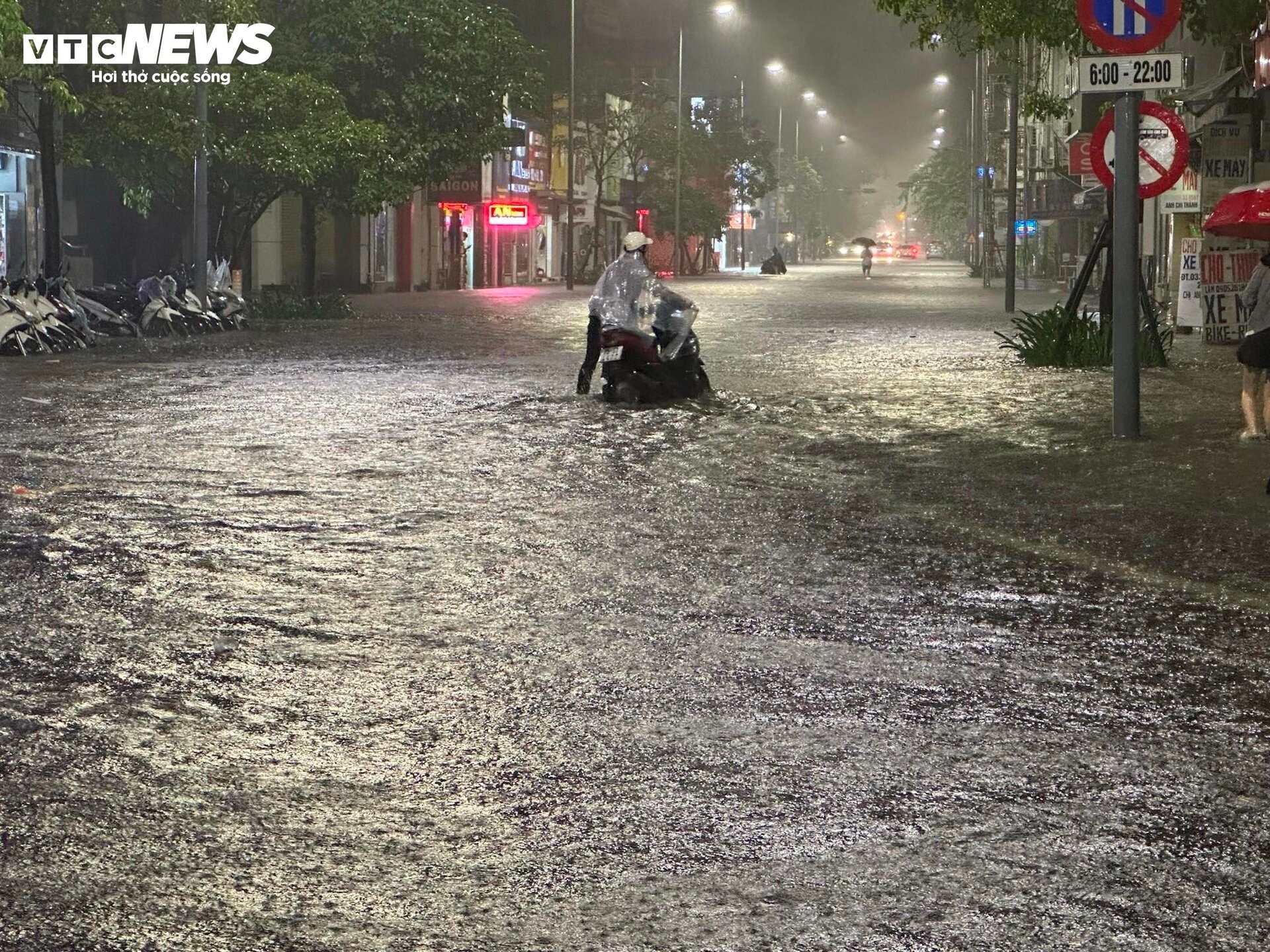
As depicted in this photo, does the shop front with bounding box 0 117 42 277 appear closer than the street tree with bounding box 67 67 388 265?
No

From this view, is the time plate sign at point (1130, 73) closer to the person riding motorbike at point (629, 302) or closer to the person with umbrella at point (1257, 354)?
the person with umbrella at point (1257, 354)

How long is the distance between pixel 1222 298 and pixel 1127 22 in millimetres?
14653

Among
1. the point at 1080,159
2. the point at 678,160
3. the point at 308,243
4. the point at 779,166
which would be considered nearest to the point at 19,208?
the point at 308,243

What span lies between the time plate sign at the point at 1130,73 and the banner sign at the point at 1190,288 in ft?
51.4

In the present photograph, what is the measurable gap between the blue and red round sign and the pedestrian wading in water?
5.38 feet

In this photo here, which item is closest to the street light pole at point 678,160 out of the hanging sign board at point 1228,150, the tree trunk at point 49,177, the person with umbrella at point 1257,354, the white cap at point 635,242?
the tree trunk at point 49,177

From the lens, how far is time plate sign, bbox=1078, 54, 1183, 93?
13.5 m

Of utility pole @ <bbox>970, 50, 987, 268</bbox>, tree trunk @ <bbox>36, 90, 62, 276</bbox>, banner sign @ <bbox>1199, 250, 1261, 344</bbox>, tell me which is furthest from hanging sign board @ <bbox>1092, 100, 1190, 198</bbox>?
utility pole @ <bbox>970, 50, 987, 268</bbox>

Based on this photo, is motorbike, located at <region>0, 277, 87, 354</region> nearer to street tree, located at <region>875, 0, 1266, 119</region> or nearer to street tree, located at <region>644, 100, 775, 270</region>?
street tree, located at <region>875, 0, 1266, 119</region>

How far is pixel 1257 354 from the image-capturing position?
13.4 m

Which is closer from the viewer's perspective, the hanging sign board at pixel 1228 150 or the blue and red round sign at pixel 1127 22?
the blue and red round sign at pixel 1127 22

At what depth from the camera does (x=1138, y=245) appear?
14.3 meters

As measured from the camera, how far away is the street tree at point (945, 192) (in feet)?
457

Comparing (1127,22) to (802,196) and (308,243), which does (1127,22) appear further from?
(802,196)
